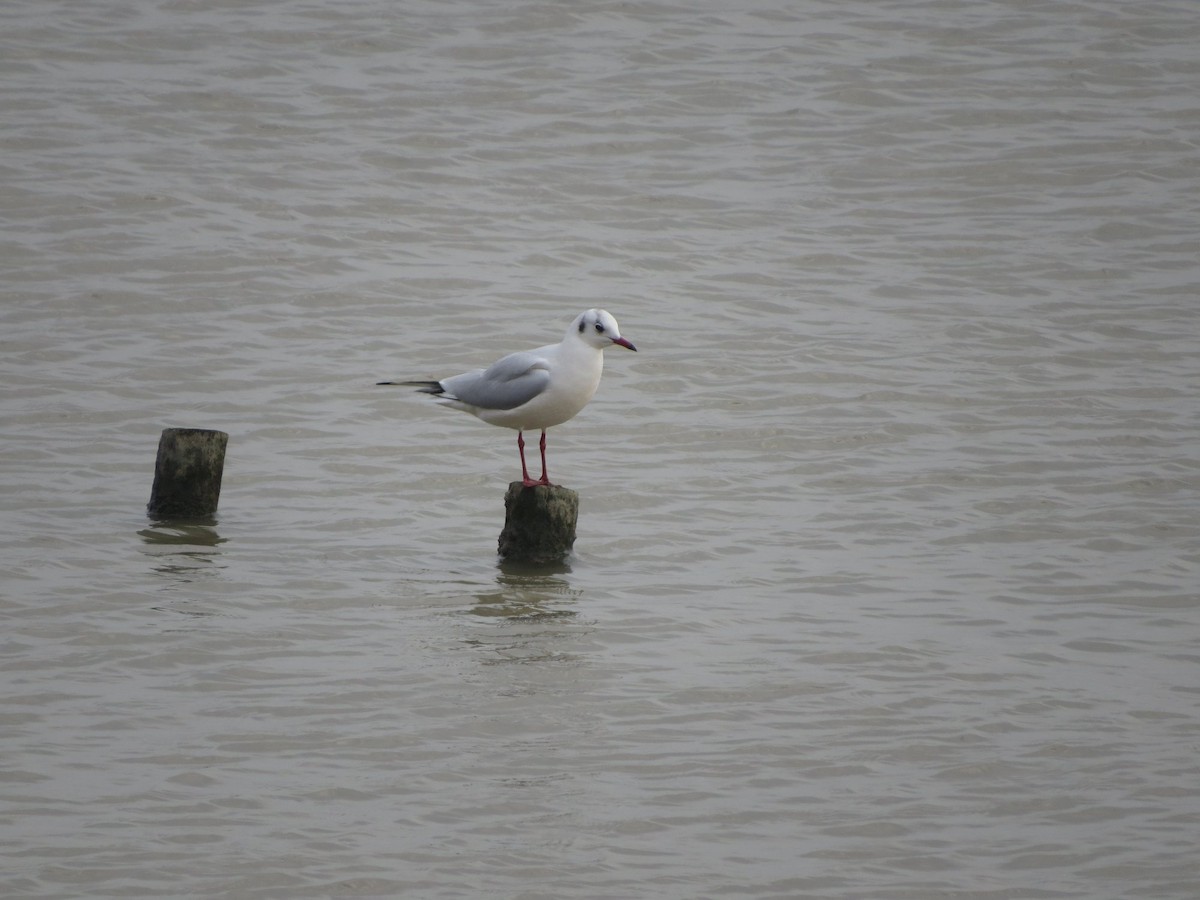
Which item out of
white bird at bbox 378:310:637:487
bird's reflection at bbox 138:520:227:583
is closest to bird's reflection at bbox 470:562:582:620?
white bird at bbox 378:310:637:487

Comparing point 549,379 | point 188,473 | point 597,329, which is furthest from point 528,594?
point 188,473

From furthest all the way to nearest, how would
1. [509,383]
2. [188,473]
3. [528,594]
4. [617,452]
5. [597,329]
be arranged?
1. [617,452]
2. [188,473]
3. [509,383]
4. [597,329]
5. [528,594]

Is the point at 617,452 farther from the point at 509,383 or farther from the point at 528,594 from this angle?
the point at 528,594

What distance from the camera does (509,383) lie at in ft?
27.0

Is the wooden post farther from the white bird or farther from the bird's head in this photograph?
the bird's head

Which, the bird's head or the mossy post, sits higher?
the bird's head

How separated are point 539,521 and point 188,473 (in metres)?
1.86

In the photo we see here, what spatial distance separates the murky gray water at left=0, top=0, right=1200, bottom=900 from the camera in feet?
18.0

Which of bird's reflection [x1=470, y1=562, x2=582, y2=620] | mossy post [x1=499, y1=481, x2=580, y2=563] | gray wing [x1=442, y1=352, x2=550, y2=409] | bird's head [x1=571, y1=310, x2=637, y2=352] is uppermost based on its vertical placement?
bird's head [x1=571, y1=310, x2=637, y2=352]

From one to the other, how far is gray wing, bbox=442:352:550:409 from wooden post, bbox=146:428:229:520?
4.31 ft

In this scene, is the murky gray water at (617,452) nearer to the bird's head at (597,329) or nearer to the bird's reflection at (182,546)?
the bird's reflection at (182,546)

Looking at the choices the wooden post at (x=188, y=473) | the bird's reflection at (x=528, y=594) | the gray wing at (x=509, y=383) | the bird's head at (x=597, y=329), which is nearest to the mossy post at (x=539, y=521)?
the bird's reflection at (x=528, y=594)

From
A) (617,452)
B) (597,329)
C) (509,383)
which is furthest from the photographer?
(617,452)

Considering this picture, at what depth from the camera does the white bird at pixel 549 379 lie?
8133mm
